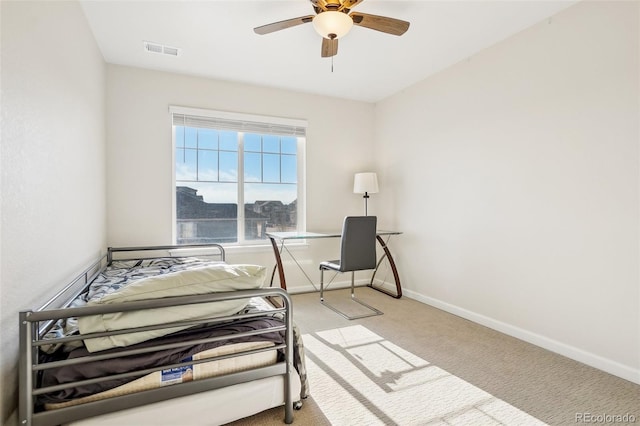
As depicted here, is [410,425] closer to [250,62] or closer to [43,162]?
[43,162]

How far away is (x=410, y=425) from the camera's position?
1.60 meters

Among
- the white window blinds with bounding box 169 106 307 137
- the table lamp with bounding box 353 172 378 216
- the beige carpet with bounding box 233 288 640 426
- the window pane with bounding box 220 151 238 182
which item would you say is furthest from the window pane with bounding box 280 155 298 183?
the beige carpet with bounding box 233 288 640 426

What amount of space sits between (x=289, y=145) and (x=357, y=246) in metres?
1.66

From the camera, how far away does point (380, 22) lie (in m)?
2.07

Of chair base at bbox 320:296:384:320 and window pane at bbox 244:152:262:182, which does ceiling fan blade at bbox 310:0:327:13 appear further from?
chair base at bbox 320:296:384:320

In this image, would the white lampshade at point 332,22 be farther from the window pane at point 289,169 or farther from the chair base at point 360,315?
the chair base at point 360,315

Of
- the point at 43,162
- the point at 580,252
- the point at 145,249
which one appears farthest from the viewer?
the point at 145,249

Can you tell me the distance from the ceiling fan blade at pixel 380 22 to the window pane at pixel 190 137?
7.45 feet

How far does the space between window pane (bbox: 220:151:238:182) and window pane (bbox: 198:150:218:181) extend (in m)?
0.07

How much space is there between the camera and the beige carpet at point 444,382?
5.45ft

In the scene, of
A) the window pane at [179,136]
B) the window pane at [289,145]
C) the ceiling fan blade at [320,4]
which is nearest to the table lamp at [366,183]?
the window pane at [289,145]

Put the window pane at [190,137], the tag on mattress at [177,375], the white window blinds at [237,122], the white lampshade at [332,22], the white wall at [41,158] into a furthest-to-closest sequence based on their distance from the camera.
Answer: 1. the window pane at [190,137]
2. the white window blinds at [237,122]
3. the white lampshade at [332,22]
4. the tag on mattress at [177,375]
5. the white wall at [41,158]

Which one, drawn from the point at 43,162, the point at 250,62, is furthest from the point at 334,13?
the point at 43,162

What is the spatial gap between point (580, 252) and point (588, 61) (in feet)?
4.32
